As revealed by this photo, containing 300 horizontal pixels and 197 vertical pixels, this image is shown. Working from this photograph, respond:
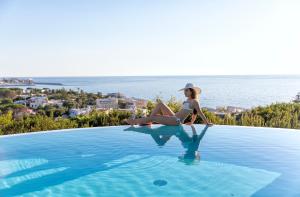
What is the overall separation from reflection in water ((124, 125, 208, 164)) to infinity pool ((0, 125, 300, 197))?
0.6 inches

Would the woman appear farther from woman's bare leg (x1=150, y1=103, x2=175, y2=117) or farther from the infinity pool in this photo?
the infinity pool

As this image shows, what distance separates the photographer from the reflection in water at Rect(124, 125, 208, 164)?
4.52 m

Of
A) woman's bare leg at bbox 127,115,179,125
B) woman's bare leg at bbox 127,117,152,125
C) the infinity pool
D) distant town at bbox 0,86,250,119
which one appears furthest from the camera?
distant town at bbox 0,86,250,119

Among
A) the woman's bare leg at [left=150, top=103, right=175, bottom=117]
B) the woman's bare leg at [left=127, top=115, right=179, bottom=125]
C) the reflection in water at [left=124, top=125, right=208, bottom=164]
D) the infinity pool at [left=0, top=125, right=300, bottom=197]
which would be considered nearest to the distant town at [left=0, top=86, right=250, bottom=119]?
the woman's bare leg at [left=127, top=115, right=179, bottom=125]

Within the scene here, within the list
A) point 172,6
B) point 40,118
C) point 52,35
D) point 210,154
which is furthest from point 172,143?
point 52,35

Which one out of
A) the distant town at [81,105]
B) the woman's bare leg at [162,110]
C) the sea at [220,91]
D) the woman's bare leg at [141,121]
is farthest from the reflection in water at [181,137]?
the sea at [220,91]

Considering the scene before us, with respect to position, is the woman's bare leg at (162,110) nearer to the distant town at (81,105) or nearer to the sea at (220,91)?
the distant town at (81,105)

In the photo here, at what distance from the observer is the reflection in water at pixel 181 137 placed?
4516 mm

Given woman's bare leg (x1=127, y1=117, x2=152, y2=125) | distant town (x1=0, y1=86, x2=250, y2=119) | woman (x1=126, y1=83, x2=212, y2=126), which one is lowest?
distant town (x1=0, y1=86, x2=250, y2=119)

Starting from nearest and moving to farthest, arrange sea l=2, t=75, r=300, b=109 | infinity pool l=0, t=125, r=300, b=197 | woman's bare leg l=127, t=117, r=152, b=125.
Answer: infinity pool l=0, t=125, r=300, b=197, woman's bare leg l=127, t=117, r=152, b=125, sea l=2, t=75, r=300, b=109

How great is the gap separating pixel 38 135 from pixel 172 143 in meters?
2.64

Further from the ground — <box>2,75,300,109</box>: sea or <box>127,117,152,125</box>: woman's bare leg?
<box>127,117,152,125</box>: woman's bare leg

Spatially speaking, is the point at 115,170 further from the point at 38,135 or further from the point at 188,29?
the point at 188,29

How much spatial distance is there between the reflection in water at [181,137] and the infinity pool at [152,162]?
1 cm
